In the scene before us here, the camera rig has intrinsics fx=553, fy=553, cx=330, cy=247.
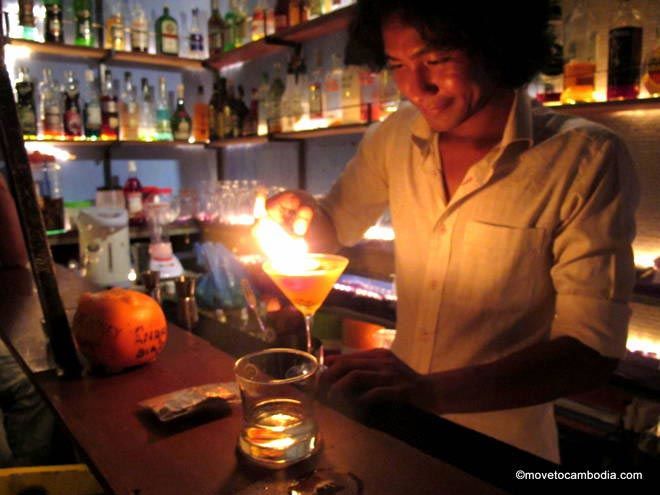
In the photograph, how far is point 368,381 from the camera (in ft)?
2.88

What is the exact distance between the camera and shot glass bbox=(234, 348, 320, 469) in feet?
2.25

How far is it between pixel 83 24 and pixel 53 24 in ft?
0.70

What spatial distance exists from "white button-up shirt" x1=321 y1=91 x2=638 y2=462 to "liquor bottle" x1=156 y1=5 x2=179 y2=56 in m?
2.81

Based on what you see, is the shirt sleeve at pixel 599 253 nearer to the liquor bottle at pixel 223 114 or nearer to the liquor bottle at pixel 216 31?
the liquor bottle at pixel 223 114

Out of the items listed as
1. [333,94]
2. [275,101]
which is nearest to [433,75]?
[333,94]

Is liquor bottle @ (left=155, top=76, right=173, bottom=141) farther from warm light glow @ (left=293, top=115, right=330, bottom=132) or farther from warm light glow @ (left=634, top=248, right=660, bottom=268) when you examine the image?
warm light glow @ (left=634, top=248, right=660, bottom=268)

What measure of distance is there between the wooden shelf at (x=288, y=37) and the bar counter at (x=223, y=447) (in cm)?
183

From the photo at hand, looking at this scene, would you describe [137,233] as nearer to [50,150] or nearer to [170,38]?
[50,150]

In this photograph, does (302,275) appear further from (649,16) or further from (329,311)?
(649,16)

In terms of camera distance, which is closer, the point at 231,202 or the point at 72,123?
the point at 72,123

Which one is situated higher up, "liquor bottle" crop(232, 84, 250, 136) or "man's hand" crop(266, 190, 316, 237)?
"liquor bottle" crop(232, 84, 250, 136)

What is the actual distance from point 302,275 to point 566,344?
54 cm

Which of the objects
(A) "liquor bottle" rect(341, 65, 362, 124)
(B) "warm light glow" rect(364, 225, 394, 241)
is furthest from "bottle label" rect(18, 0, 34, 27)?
(B) "warm light glow" rect(364, 225, 394, 241)

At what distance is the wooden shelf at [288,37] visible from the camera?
8.56 ft
